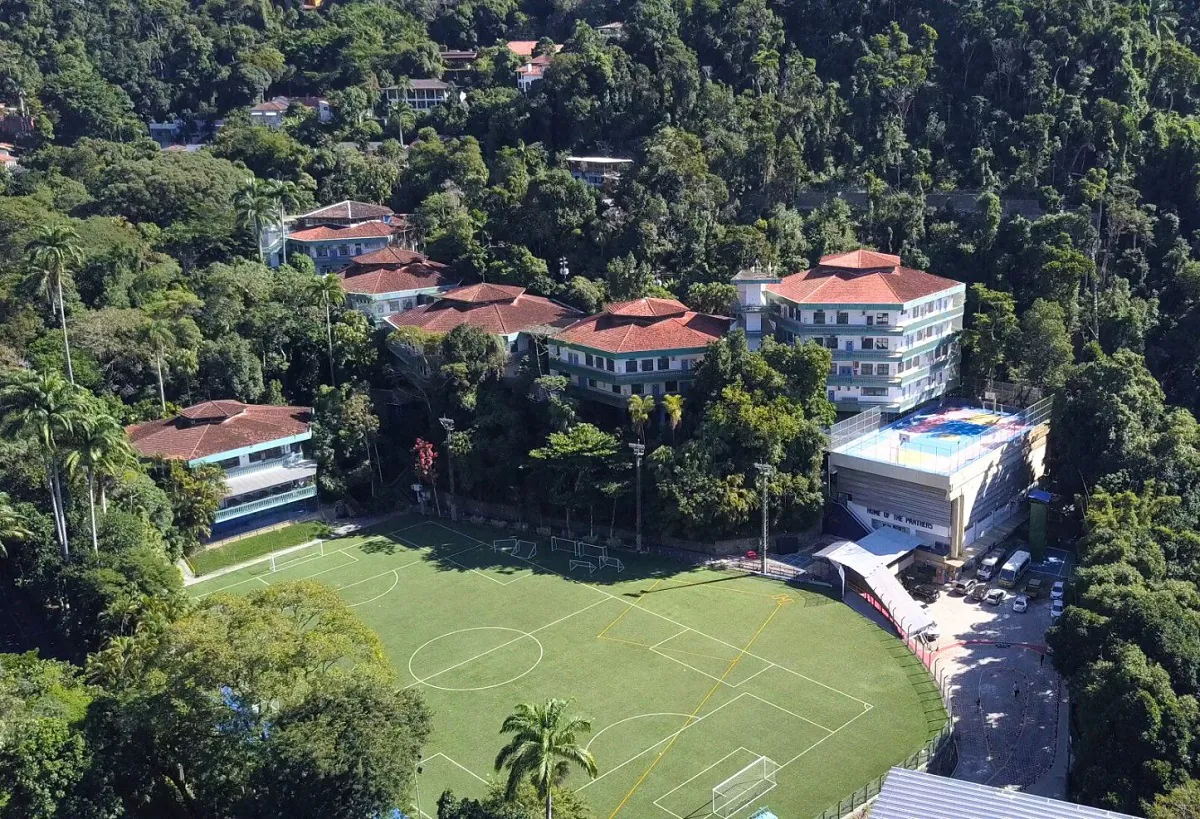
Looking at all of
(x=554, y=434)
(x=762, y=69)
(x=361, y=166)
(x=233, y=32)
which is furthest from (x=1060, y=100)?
(x=233, y=32)

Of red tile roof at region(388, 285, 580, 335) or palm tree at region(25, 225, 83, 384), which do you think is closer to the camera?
palm tree at region(25, 225, 83, 384)

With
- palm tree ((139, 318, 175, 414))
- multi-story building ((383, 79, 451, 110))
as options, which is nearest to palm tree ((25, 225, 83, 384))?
palm tree ((139, 318, 175, 414))

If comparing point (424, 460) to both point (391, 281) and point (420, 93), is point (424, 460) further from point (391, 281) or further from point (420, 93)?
point (420, 93)

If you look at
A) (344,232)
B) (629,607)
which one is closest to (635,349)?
(629,607)

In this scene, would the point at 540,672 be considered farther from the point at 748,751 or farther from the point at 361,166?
the point at 361,166

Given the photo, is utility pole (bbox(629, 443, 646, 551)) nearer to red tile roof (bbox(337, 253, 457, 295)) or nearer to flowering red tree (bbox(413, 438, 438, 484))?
flowering red tree (bbox(413, 438, 438, 484))

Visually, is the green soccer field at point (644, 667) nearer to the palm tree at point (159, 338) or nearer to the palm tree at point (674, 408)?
the palm tree at point (674, 408)
